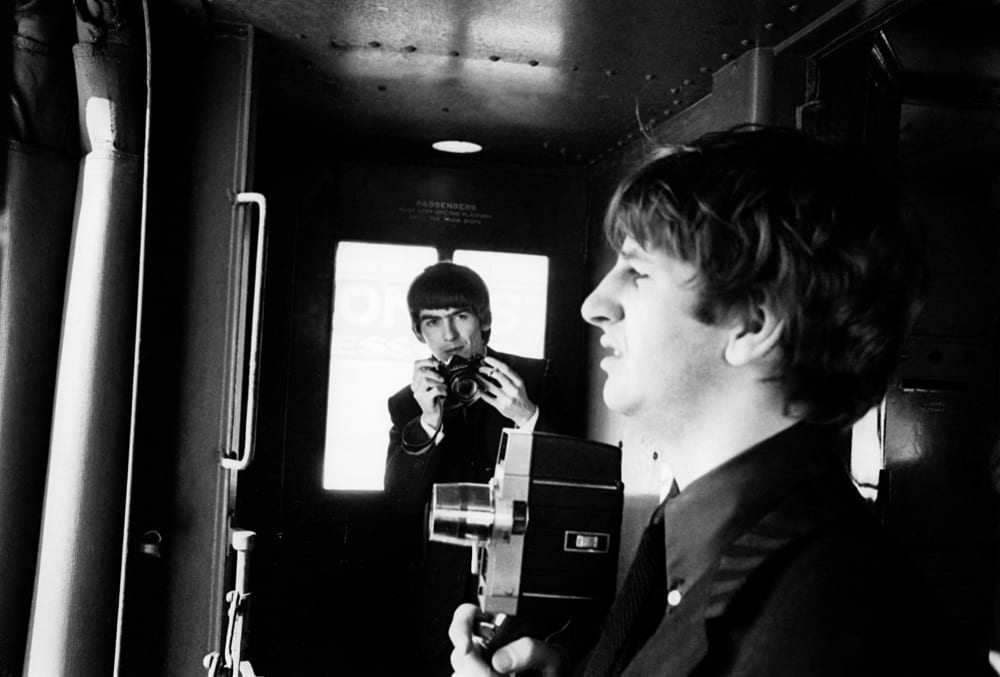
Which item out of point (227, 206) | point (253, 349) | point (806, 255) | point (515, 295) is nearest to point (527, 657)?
point (806, 255)

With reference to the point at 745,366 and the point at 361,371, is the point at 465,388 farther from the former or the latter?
the point at 745,366

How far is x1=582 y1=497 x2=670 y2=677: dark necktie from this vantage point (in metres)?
1.12

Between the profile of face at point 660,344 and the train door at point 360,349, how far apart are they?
1.49 metres

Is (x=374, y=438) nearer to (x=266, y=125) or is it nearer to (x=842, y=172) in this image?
(x=266, y=125)

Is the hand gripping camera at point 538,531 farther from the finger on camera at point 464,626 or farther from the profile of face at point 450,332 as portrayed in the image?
the profile of face at point 450,332

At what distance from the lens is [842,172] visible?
3.72 ft

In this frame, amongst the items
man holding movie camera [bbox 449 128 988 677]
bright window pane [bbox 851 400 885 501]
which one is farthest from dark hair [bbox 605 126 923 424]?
bright window pane [bbox 851 400 885 501]

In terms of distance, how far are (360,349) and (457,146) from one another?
26.9 inches

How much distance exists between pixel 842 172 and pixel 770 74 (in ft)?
2.59

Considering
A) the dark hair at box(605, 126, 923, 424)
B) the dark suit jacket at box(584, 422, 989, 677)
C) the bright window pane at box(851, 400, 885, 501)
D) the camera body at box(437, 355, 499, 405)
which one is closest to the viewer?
the dark suit jacket at box(584, 422, 989, 677)

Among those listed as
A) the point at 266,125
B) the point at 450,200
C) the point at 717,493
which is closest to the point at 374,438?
the point at 450,200

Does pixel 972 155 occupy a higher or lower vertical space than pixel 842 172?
higher

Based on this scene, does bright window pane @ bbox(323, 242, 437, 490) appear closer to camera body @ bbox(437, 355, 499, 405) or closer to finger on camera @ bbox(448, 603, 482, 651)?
camera body @ bbox(437, 355, 499, 405)

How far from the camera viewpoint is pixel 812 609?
0.92m
